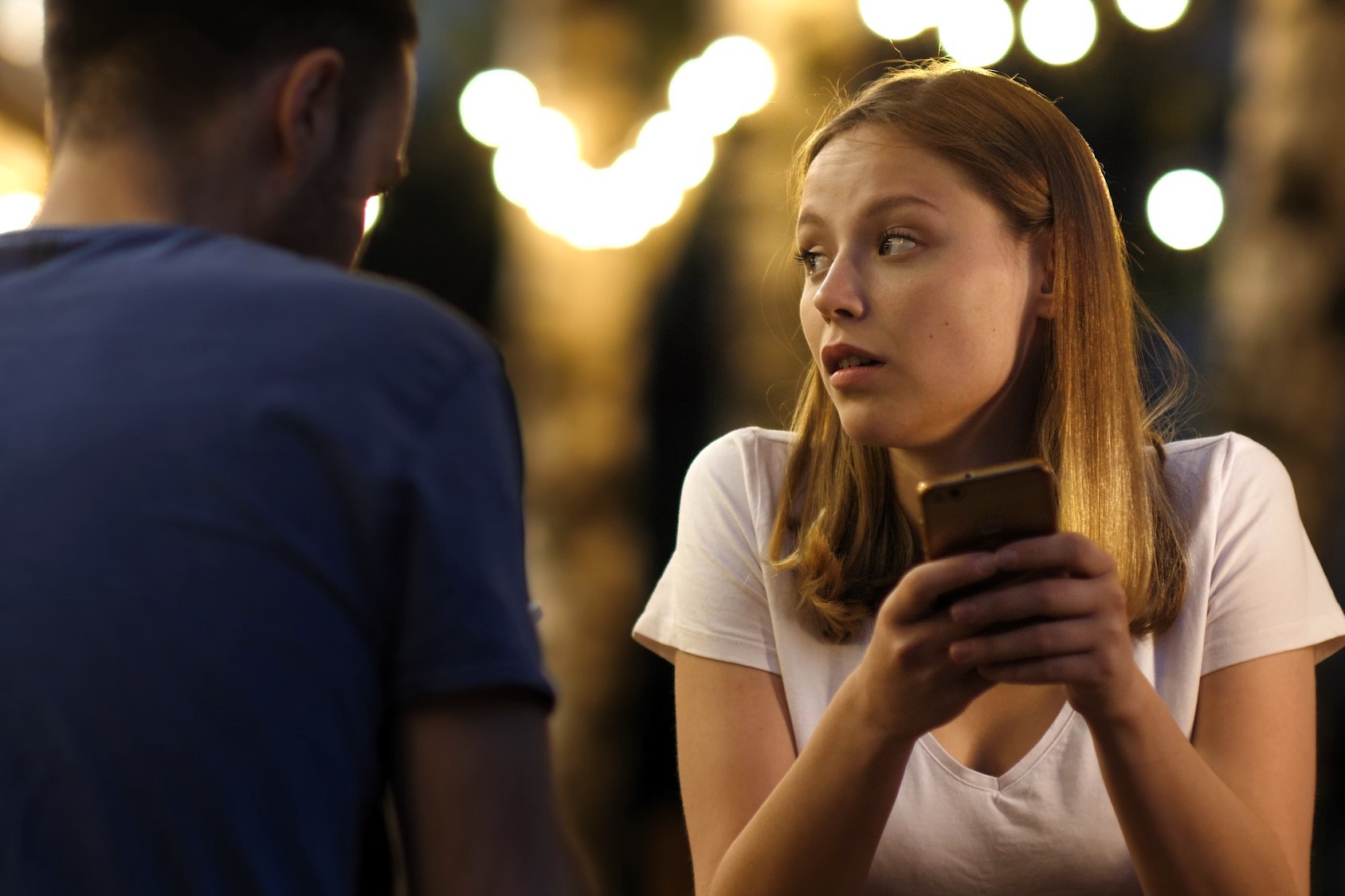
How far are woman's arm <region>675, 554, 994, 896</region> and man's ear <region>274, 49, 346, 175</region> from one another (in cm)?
71

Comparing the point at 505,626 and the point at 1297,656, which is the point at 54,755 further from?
the point at 1297,656

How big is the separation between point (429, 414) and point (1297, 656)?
136cm

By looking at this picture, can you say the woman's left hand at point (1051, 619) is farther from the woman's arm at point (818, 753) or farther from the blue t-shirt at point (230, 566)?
the blue t-shirt at point (230, 566)

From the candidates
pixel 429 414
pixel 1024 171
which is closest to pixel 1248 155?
pixel 1024 171

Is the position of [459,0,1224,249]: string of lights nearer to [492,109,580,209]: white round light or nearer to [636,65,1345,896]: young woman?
[492,109,580,209]: white round light

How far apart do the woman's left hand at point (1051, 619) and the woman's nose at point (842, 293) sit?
49cm

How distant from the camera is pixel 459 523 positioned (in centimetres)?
94

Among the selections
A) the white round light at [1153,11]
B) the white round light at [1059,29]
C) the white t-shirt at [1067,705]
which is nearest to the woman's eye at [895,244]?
the white t-shirt at [1067,705]

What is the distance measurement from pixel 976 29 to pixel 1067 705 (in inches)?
109

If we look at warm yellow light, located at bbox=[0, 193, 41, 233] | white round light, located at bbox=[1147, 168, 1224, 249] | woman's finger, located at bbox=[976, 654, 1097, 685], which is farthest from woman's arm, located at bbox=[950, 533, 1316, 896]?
warm yellow light, located at bbox=[0, 193, 41, 233]

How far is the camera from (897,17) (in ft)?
14.0

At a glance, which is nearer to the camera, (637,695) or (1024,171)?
(1024,171)

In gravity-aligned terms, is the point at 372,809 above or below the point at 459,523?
below

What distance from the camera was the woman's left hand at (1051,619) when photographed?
4.36 feet
